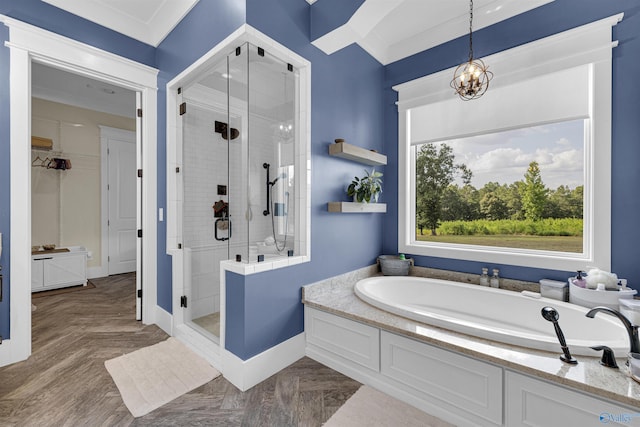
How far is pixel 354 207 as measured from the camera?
2.61 meters

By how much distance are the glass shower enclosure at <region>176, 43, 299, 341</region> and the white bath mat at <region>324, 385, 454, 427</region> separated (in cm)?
110

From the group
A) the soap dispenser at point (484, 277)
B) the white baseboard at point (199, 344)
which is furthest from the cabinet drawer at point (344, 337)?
the soap dispenser at point (484, 277)

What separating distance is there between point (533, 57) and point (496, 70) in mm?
267

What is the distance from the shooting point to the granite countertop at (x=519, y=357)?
1205mm

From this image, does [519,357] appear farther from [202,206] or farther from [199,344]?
[202,206]


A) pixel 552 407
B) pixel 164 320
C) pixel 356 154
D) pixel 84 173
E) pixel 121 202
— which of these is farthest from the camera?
pixel 121 202

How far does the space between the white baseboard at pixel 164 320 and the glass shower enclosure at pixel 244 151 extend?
0.18 m

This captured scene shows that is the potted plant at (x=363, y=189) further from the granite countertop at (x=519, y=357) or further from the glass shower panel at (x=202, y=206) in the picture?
the glass shower panel at (x=202, y=206)

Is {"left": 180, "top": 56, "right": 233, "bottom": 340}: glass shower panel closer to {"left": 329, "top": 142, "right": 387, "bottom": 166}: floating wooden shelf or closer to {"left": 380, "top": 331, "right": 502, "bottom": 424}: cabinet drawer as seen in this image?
{"left": 329, "top": 142, "right": 387, "bottom": 166}: floating wooden shelf

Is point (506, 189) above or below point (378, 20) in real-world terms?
below

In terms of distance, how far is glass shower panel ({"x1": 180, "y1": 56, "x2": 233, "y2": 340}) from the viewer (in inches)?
105

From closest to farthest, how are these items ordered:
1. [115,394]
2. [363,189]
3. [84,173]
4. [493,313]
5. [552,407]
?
1. [552,407]
2. [115,394]
3. [493,313]
4. [363,189]
5. [84,173]

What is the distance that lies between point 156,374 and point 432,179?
3067mm

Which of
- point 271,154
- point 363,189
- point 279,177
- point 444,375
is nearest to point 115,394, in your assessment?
point 279,177
